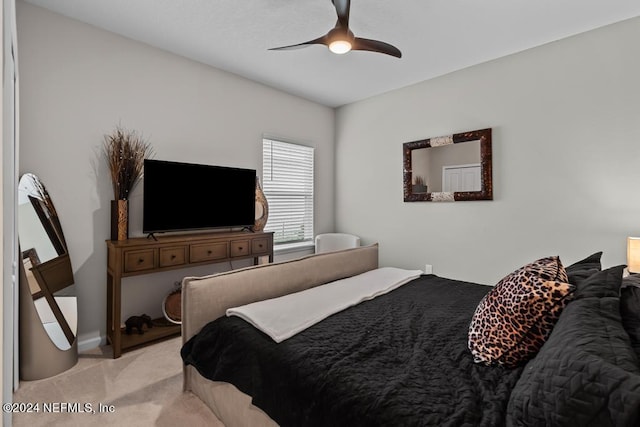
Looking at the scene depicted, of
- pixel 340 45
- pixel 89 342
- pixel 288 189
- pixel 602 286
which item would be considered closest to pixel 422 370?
pixel 602 286

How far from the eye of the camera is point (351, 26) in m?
2.73

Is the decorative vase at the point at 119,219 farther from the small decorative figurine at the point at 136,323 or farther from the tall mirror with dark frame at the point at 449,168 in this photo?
the tall mirror with dark frame at the point at 449,168

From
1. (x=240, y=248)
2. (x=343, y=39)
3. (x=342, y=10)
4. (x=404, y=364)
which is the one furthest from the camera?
(x=240, y=248)

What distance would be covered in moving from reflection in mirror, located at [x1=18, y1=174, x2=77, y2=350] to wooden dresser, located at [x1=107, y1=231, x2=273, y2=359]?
293mm

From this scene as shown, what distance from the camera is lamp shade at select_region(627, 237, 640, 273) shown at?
2293 mm

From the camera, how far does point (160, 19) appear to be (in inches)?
103

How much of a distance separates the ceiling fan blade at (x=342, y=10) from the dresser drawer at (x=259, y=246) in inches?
84.5

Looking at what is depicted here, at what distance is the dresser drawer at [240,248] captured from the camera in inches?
126

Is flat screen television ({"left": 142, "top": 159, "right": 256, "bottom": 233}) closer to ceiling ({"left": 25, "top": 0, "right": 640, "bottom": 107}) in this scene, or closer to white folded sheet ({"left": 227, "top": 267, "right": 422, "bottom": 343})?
ceiling ({"left": 25, "top": 0, "right": 640, "bottom": 107})

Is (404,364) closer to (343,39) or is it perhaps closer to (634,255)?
(343,39)

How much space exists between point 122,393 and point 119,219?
1.33 m

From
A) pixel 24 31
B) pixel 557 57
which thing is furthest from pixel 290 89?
pixel 557 57

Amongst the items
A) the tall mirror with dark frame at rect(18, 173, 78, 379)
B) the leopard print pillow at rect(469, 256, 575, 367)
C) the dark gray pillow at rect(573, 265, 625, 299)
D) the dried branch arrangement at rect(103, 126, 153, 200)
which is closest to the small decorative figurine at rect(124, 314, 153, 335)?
the tall mirror with dark frame at rect(18, 173, 78, 379)

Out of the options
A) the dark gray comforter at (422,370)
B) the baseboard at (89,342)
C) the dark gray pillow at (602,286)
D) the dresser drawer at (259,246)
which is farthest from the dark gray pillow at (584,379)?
the baseboard at (89,342)
